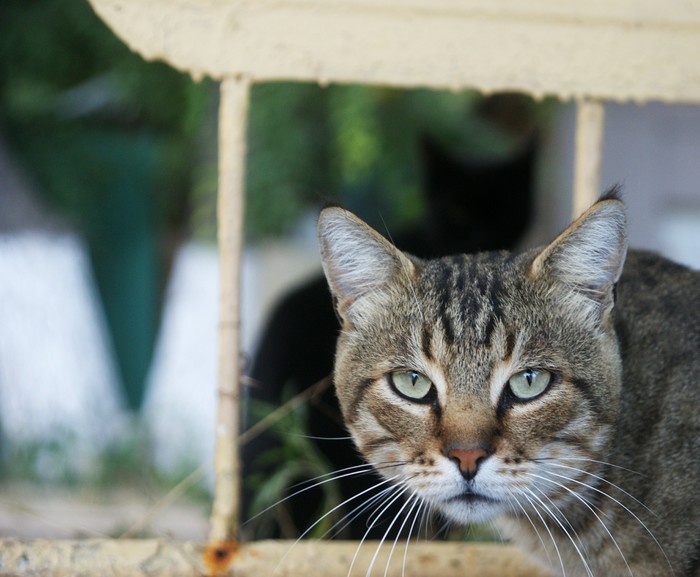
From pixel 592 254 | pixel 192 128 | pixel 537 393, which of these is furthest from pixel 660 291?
pixel 192 128

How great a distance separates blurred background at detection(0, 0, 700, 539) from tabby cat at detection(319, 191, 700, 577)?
109cm

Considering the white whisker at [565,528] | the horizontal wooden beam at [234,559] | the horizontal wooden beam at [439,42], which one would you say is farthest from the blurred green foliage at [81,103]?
the white whisker at [565,528]

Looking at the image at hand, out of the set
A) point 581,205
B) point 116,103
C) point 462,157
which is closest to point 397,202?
point 462,157

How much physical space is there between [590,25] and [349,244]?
2.51ft

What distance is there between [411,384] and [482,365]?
138mm

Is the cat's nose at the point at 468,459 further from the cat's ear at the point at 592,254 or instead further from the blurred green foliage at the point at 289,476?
the blurred green foliage at the point at 289,476

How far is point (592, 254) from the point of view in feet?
5.14

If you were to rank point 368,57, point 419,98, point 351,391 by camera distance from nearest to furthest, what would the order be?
1. point 351,391
2. point 368,57
3. point 419,98

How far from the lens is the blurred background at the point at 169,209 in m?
3.40

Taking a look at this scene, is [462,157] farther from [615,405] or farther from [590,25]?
[615,405]

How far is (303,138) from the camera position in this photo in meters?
3.49

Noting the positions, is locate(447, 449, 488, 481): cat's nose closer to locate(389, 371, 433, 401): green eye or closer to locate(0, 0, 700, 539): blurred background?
locate(389, 371, 433, 401): green eye

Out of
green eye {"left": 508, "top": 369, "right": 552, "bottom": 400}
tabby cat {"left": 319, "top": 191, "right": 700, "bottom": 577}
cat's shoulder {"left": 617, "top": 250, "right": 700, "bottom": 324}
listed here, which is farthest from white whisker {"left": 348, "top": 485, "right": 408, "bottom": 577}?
cat's shoulder {"left": 617, "top": 250, "right": 700, "bottom": 324}

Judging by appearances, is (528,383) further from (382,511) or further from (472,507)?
(382,511)
